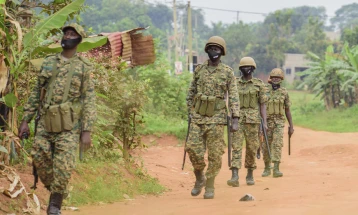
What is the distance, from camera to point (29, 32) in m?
8.71

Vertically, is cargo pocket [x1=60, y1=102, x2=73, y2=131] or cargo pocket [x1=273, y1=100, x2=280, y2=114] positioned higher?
cargo pocket [x1=60, y1=102, x2=73, y2=131]

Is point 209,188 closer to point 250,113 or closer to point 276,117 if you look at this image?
point 250,113

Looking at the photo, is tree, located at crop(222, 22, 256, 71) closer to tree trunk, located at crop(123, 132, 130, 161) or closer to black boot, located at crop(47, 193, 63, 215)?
tree trunk, located at crop(123, 132, 130, 161)

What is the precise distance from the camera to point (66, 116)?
24.0 feet

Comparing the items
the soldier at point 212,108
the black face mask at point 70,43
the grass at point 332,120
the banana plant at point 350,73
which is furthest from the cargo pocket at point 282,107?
the banana plant at point 350,73

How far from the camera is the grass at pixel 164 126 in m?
22.7

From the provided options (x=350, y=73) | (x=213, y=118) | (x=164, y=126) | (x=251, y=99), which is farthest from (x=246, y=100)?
(x=350, y=73)

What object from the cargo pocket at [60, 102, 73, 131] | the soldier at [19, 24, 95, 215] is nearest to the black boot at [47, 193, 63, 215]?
the soldier at [19, 24, 95, 215]

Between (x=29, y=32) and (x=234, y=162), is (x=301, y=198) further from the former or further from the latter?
(x=29, y=32)

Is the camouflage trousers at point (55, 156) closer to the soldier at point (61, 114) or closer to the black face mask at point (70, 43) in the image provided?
the soldier at point (61, 114)

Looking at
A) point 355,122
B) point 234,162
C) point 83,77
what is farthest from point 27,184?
point 355,122

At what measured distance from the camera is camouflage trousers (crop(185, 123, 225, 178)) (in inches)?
378

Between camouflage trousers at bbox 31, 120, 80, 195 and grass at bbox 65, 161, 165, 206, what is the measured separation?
1609 mm

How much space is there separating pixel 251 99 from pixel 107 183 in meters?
2.87
